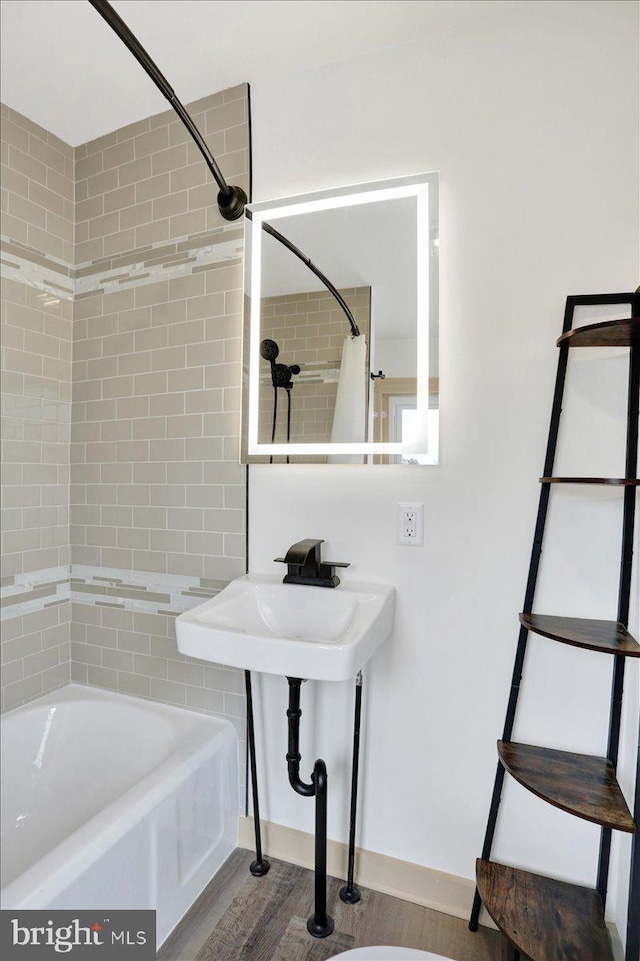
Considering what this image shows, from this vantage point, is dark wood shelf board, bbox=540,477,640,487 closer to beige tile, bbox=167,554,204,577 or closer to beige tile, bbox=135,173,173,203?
beige tile, bbox=167,554,204,577

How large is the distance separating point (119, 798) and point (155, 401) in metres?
1.31

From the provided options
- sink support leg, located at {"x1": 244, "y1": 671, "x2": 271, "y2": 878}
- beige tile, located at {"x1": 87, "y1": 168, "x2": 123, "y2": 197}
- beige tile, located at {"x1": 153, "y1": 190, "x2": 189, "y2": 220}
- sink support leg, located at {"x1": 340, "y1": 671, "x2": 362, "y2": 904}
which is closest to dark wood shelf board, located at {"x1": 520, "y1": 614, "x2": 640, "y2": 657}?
sink support leg, located at {"x1": 340, "y1": 671, "x2": 362, "y2": 904}

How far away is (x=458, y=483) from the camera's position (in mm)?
1485

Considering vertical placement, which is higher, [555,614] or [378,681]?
[555,614]

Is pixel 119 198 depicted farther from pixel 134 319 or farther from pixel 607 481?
pixel 607 481

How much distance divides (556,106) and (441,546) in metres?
1.30

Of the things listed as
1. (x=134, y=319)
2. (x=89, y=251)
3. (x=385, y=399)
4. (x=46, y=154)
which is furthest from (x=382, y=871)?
(x=46, y=154)

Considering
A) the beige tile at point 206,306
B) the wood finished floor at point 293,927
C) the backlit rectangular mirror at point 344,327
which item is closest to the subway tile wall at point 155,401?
the beige tile at point 206,306

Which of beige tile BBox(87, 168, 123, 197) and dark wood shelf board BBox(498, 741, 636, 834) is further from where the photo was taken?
beige tile BBox(87, 168, 123, 197)

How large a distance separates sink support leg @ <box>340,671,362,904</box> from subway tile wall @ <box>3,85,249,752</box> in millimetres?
462

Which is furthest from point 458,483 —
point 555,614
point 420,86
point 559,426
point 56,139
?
point 56,139

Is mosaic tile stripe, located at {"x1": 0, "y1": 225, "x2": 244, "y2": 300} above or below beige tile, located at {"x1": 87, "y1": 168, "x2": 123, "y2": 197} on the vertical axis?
below

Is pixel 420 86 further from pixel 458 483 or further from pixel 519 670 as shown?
pixel 519 670

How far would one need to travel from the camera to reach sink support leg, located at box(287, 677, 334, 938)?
1397 millimetres
